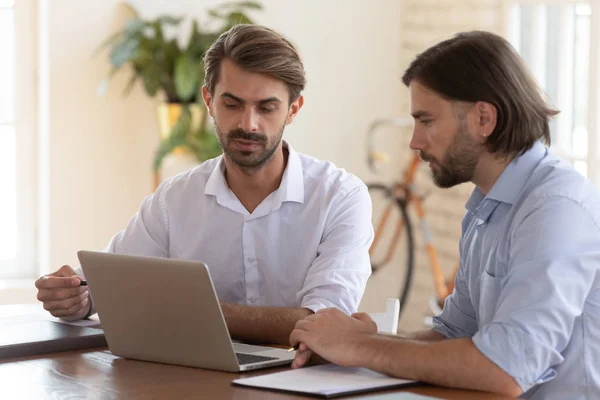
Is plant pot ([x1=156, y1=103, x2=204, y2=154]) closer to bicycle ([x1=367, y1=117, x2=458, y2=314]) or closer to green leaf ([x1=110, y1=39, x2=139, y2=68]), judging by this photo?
green leaf ([x1=110, y1=39, x2=139, y2=68])

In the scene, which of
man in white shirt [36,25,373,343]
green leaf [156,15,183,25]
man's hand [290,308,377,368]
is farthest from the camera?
green leaf [156,15,183,25]

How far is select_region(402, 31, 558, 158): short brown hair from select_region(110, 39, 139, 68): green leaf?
2.62 metres

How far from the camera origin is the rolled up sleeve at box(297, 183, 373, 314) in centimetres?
228

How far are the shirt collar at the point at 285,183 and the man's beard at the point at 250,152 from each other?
7 centimetres

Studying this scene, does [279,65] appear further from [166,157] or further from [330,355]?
[166,157]

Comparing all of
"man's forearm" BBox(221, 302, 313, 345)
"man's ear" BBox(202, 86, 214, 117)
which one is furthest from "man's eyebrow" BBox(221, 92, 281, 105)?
"man's forearm" BBox(221, 302, 313, 345)

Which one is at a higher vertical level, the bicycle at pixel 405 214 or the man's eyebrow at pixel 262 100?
the man's eyebrow at pixel 262 100

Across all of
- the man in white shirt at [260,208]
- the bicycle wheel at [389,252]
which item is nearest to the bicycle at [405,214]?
the bicycle wheel at [389,252]

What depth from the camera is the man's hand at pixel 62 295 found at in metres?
2.23

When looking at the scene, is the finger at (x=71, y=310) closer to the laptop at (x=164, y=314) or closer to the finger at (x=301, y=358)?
the laptop at (x=164, y=314)

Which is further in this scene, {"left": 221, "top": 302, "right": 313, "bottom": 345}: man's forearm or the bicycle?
the bicycle

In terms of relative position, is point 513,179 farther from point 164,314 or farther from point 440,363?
point 164,314

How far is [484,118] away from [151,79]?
270 cm

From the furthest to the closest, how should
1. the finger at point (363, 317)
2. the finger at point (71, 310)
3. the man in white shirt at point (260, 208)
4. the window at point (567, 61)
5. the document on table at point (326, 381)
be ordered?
the window at point (567, 61)
the man in white shirt at point (260, 208)
the finger at point (71, 310)
the finger at point (363, 317)
the document on table at point (326, 381)
